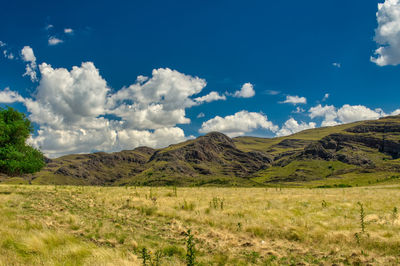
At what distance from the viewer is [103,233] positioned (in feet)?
43.4

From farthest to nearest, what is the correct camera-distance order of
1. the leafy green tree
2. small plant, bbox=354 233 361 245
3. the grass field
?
the leafy green tree, small plant, bbox=354 233 361 245, the grass field

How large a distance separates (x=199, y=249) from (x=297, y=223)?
788 cm

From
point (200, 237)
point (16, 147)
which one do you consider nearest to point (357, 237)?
point (200, 237)

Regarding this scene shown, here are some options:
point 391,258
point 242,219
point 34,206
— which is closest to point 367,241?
point 391,258

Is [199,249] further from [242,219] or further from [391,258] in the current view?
[391,258]

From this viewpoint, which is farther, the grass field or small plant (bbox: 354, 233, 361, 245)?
small plant (bbox: 354, 233, 361, 245)

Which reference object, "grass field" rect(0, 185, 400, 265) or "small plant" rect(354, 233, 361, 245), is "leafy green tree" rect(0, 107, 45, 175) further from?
"small plant" rect(354, 233, 361, 245)

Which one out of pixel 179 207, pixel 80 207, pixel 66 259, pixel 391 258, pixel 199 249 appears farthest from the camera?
pixel 179 207

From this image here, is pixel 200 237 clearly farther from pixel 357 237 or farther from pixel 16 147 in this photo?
pixel 16 147

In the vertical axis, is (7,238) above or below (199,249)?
above

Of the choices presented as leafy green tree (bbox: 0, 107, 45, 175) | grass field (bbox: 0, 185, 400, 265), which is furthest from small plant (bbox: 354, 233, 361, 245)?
leafy green tree (bbox: 0, 107, 45, 175)

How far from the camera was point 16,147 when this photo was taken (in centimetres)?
3019

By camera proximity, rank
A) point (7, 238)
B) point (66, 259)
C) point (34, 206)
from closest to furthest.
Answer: point (66, 259), point (7, 238), point (34, 206)

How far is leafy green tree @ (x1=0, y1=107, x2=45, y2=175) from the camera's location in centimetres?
2819
